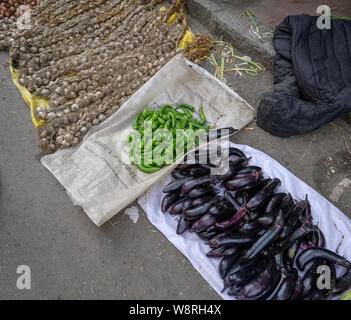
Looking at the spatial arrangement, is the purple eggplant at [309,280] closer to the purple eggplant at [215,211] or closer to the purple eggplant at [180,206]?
the purple eggplant at [215,211]

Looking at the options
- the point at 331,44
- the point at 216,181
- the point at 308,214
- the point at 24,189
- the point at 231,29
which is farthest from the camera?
the point at 231,29

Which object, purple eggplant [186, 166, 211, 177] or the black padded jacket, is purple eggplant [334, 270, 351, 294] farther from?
the black padded jacket

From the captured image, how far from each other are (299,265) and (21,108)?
326 cm

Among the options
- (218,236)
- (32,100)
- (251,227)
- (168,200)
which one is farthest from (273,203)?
(32,100)

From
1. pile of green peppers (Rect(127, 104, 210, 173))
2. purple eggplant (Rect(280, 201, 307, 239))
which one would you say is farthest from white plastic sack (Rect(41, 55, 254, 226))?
purple eggplant (Rect(280, 201, 307, 239))

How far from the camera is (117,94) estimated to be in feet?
10.1

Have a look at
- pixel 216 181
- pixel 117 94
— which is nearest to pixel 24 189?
pixel 117 94

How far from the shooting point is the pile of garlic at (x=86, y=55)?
289 cm

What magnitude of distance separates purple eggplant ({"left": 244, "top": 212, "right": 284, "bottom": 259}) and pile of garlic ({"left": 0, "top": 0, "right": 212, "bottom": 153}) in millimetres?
1948

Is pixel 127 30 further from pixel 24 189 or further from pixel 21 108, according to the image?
pixel 24 189

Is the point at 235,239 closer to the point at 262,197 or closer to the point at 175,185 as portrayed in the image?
the point at 262,197

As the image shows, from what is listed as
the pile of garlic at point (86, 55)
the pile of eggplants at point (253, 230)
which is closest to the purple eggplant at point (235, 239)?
the pile of eggplants at point (253, 230)

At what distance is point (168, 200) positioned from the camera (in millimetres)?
2334

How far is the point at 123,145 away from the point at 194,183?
3.02ft
